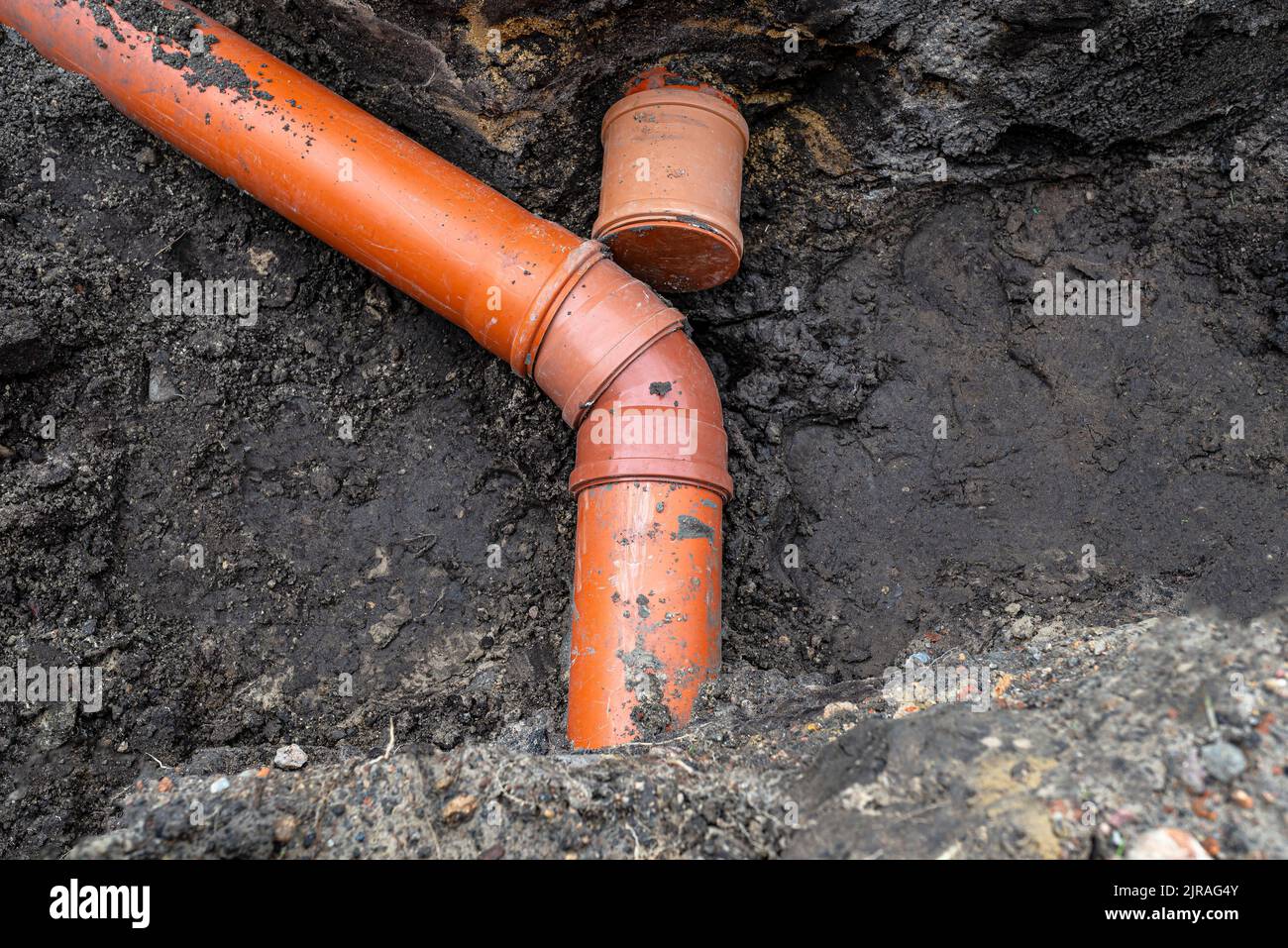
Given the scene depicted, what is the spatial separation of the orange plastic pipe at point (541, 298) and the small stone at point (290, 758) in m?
0.83

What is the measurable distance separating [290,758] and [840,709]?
167 cm

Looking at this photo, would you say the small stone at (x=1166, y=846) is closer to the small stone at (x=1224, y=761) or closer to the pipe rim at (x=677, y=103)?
the small stone at (x=1224, y=761)

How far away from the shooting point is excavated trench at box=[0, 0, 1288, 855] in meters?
3.18

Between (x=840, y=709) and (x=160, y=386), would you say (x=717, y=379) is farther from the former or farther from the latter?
(x=160, y=386)

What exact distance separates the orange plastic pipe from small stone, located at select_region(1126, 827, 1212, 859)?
4.46 feet

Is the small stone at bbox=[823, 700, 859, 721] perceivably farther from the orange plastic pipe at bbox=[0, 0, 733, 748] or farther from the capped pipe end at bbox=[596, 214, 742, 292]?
the capped pipe end at bbox=[596, 214, 742, 292]

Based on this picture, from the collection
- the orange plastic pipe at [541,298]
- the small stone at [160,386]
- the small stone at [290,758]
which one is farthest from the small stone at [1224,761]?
the small stone at [160,386]

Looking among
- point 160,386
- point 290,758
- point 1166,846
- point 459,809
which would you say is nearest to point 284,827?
point 459,809

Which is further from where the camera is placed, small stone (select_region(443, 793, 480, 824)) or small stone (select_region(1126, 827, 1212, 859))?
small stone (select_region(443, 793, 480, 824))

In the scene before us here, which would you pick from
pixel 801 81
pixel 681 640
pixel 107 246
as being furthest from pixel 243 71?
pixel 681 640

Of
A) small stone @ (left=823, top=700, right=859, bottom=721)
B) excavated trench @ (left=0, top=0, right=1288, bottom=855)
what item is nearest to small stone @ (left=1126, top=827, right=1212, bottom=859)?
small stone @ (left=823, top=700, right=859, bottom=721)

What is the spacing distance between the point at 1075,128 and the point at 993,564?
1628 millimetres

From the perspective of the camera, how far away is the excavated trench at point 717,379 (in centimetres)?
318

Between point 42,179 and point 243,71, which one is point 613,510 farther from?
point 42,179
